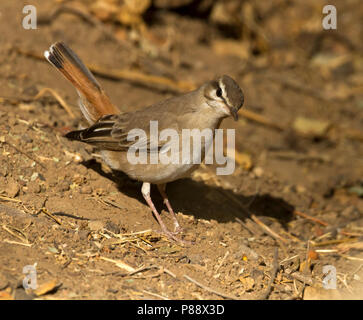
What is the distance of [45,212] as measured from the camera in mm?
5148

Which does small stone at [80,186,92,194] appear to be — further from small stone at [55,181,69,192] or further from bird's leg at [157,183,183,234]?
bird's leg at [157,183,183,234]

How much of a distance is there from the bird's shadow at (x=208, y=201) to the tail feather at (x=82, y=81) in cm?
62

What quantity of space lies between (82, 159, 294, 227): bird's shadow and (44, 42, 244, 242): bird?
0.90ft

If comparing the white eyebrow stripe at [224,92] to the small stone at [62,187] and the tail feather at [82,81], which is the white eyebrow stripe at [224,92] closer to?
the tail feather at [82,81]

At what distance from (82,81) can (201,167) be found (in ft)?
6.68

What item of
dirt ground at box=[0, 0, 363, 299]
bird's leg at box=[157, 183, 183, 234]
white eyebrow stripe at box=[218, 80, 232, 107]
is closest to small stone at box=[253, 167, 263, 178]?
dirt ground at box=[0, 0, 363, 299]

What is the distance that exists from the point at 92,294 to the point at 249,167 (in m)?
4.05

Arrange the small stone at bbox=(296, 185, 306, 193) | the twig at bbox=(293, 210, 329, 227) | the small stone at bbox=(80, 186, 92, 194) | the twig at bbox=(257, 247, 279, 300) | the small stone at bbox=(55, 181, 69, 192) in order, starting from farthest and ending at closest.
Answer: the small stone at bbox=(296, 185, 306, 193)
the twig at bbox=(293, 210, 329, 227)
the small stone at bbox=(80, 186, 92, 194)
the small stone at bbox=(55, 181, 69, 192)
the twig at bbox=(257, 247, 279, 300)

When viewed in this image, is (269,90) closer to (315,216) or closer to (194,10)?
(194,10)

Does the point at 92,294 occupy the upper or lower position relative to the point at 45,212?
lower

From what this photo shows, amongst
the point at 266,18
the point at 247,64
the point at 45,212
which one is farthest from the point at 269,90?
the point at 45,212

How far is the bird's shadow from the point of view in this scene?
626cm

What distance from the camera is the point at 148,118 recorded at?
583 cm
